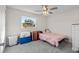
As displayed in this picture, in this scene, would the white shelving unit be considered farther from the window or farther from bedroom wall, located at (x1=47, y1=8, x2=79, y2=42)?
the window

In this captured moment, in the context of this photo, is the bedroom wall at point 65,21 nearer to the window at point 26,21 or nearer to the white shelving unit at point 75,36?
the white shelving unit at point 75,36

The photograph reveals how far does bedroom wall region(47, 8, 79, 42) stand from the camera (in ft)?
7.04

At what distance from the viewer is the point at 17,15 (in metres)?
1.40

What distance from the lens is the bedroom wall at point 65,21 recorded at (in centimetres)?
214

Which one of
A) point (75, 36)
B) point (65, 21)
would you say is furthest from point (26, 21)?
point (75, 36)

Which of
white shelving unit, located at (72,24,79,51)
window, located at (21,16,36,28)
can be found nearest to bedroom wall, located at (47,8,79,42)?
white shelving unit, located at (72,24,79,51)

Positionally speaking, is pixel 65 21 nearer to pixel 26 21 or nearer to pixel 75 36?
pixel 75 36

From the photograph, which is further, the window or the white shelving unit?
the white shelving unit

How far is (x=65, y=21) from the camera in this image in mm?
2260

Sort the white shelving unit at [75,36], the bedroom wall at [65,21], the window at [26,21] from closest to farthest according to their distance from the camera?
the window at [26,21] < the bedroom wall at [65,21] < the white shelving unit at [75,36]

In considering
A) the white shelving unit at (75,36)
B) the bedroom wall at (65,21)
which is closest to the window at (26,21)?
the bedroom wall at (65,21)
